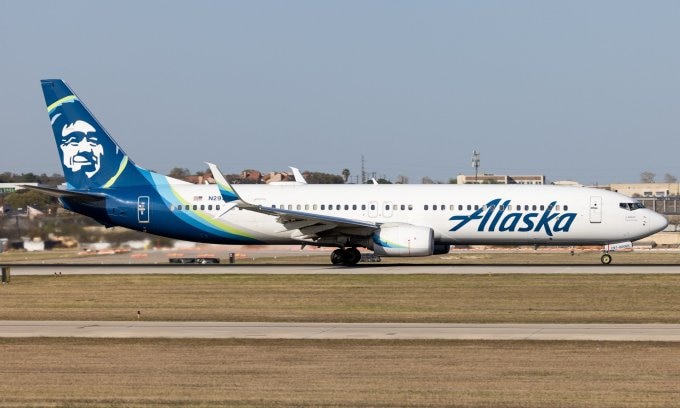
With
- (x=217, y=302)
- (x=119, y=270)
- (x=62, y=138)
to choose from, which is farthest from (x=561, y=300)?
→ (x=62, y=138)

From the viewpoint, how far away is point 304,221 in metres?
47.1

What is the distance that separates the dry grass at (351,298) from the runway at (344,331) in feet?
4.40

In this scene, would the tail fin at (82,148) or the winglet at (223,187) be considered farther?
the tail fin at (82,148)

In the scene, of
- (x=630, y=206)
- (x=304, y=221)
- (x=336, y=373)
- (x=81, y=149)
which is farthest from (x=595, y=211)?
(x=336, y=373)

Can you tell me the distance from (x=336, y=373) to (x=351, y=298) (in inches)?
574

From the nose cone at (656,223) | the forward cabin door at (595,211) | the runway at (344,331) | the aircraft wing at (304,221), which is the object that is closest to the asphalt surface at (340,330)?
the runway at (344,331)

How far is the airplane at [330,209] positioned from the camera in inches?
1881

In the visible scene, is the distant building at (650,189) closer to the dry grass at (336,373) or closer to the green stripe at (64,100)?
the green stripe at (64,100)

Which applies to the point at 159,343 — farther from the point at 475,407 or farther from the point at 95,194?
the point at 95,194

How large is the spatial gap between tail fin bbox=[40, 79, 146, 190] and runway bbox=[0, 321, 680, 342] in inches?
889

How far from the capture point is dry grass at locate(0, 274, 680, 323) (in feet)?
95.7

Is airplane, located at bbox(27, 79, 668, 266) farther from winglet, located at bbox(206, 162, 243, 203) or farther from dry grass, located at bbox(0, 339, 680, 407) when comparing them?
dry grass, located at bbox(0, 339, 680, 407)

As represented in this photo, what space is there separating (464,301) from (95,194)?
892 inches

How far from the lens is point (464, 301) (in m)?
32.7
